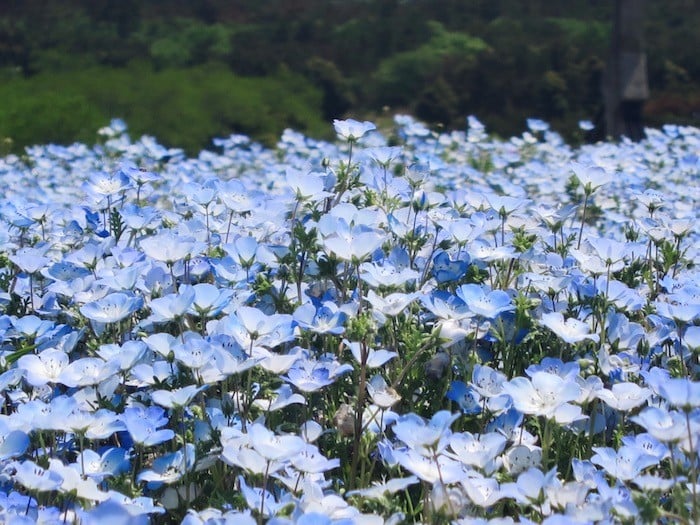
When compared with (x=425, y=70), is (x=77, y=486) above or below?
above

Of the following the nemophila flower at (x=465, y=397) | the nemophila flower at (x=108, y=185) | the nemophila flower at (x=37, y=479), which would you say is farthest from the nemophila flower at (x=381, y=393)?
the nemophila flower at (x=108, y=185)

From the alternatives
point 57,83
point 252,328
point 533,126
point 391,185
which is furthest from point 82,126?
point 252,328

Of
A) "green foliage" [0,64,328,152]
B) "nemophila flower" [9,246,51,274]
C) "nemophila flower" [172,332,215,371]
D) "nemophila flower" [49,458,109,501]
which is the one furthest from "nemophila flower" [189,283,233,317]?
"green foliage" [0,64,328,152]

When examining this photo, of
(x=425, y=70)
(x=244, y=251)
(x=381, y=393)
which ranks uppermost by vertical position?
(x=244, y=251)

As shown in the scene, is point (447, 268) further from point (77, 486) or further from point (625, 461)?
point (77, 486)

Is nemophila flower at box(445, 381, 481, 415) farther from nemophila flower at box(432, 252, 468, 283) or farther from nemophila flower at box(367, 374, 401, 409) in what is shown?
nemophila flower at box(432, 252, 468, 283)

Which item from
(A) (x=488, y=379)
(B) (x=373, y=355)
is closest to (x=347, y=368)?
(B) (x=373, y=355)

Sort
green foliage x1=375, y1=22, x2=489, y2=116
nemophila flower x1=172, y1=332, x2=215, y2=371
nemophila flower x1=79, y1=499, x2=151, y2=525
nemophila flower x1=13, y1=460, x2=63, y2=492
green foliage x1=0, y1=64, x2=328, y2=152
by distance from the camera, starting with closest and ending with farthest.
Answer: nemophila flower x1=79, y1=499, x2=151, y2=525, nemophila flower x1=13, y1=460, x2=63, y2=492, nemophila flower x1=172, y1=332, x2=215, y2=371, green foliage x1=0, y1=64, x2=328, y2=152, green foliage x1=375, y1=22, x2=489, y2=116
